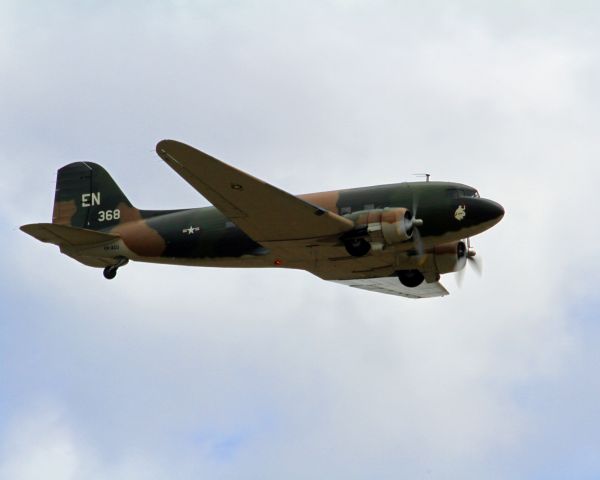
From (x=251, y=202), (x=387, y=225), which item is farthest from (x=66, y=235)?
(x=387, y=225)

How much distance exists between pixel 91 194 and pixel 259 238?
8.44 m

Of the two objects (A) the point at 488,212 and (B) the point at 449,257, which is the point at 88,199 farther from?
(A) the point at 488,212

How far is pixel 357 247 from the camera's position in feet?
105

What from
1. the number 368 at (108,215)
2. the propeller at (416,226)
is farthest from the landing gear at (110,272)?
the propeller at (416,226)

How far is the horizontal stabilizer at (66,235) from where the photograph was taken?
3494cm

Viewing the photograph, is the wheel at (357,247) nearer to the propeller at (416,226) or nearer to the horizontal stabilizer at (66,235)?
the propeller at (416,226)

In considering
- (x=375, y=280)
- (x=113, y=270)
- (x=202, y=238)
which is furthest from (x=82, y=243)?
(x=375, y=280)

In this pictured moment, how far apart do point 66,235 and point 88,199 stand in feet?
11.0

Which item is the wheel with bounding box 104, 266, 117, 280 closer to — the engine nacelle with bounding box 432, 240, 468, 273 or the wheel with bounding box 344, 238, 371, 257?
the wheel with bounding box 344, 238, 371, 257

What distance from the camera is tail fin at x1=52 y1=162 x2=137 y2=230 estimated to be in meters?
37.9

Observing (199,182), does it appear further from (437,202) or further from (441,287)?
(441,287)

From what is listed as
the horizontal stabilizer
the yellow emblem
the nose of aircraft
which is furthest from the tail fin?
the nose of aircraft

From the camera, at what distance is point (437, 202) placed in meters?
32.9

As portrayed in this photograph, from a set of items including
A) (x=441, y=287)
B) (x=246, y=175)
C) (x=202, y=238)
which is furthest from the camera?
(x=441, y=287)
